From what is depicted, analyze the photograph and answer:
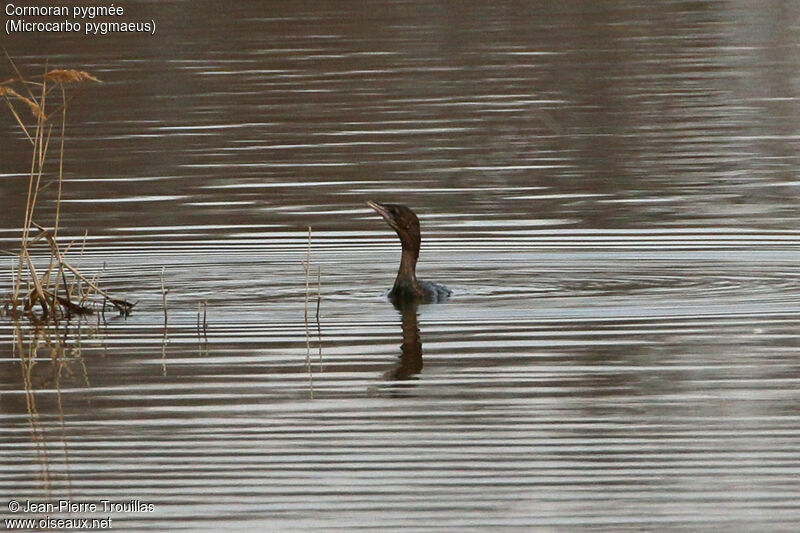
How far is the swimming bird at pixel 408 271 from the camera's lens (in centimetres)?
1460

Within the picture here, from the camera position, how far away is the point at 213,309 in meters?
14.3

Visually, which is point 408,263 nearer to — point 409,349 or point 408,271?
point 408,271

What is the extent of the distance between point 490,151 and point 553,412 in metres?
12.9

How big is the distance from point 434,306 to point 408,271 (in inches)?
14.3

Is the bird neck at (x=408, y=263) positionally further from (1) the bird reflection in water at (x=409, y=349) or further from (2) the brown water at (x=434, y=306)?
(2) the brown water at (x=434, y=306)

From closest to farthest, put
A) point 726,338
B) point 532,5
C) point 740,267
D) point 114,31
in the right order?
point 726,338 → point 740,267 → point 114,31 → point 532,5

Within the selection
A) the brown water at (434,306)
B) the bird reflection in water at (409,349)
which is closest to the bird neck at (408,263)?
→ the bird reflection in water at (409,349)

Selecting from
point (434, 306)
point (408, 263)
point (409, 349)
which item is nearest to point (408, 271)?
point (408, 263)

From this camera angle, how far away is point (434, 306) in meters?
14.4

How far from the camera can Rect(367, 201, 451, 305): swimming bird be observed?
14.6 metres

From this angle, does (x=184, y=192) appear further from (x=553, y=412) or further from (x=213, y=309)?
(x=553, y=412)

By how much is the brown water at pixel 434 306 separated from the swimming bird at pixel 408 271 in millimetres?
203

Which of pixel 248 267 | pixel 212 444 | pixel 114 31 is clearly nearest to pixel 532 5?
pixel 114 31

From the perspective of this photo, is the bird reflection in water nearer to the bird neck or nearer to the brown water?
the brown water
